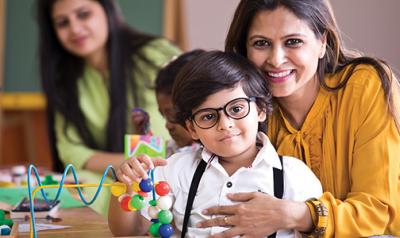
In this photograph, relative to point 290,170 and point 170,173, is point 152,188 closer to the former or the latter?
point 170,173

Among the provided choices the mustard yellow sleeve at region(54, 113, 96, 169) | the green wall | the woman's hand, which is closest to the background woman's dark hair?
the woman's hand

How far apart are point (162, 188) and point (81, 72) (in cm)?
167

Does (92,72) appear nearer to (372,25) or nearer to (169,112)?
(169,112)

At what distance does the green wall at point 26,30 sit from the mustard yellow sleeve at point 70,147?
178cm

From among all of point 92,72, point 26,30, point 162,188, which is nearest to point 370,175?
point 162,188

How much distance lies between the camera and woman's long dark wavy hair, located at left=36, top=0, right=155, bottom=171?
2.75 metres

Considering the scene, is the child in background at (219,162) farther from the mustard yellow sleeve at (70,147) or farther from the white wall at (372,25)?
the white wall at (372,25)

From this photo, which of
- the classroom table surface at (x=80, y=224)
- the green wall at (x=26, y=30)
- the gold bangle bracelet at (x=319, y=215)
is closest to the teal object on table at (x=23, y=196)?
the classroom table surface at (x=80, y=224)

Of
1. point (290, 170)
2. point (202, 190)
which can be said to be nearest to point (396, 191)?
point (290, 170)

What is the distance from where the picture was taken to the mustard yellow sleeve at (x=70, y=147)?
8.63 feet

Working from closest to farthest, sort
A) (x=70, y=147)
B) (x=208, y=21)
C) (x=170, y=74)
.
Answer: (x=170, y=74) → (x=70, y=147) → (x=208, y=21)

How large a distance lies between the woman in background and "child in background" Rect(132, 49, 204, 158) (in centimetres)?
57

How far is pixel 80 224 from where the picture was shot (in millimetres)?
1600

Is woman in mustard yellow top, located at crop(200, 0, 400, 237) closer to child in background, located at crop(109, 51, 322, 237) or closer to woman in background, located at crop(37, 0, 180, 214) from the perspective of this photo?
child in background, located at crop(109, 51, 322, 237)
